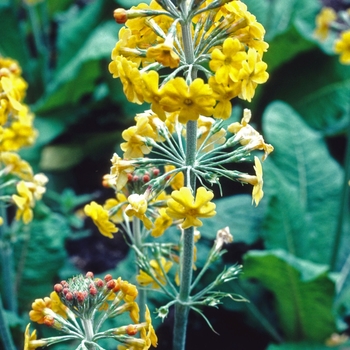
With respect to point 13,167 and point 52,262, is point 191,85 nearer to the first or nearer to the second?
point 13,167

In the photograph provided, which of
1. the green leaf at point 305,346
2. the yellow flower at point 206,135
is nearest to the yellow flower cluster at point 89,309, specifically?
the yellow flower at point 206,135

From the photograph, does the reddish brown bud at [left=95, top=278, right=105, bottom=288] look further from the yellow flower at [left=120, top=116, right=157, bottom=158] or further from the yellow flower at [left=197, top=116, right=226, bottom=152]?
the yellow flower at [left=197, top=116, right=226, bottom=152]

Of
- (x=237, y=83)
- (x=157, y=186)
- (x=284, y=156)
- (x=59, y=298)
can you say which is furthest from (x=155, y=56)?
(x=284, y=156)

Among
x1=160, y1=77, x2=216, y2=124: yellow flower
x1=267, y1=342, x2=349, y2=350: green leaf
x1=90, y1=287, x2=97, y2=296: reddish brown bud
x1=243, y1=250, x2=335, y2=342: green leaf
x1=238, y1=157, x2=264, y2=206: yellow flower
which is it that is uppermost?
x1=160, y1=77, x2=216, y2=124: yellow flower

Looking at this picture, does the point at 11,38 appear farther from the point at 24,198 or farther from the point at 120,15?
the point at 120,15

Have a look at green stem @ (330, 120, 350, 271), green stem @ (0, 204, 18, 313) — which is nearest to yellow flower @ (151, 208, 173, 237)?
green stem @ (0, 204, 18, 313)

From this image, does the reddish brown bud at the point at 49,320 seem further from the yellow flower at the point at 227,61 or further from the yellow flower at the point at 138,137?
the yellow flower at the point at 227,61
